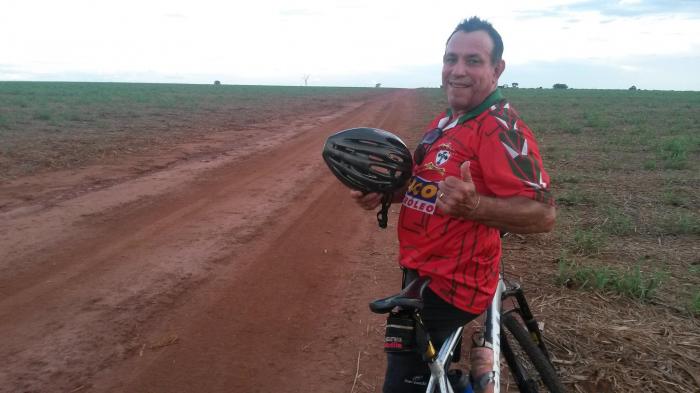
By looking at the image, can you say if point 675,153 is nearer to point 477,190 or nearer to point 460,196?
point 477,190

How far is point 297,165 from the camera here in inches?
404

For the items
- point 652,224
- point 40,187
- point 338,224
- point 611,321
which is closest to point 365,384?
point 611,321

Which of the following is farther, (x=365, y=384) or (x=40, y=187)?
(x=40, y=187)

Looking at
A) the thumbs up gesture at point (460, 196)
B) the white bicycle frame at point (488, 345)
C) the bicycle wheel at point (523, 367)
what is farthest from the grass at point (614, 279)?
the thumbs up gesture at point (460, 196)

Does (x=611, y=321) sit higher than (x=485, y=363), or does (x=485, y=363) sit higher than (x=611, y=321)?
(x=485, y=363)

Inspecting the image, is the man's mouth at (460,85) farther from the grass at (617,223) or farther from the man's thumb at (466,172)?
the grass at (617,223)

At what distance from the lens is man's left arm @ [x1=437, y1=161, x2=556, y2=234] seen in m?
1.72

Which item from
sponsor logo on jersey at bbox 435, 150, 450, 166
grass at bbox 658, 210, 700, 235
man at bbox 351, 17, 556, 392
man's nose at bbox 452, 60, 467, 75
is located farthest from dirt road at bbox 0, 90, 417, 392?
grass at bbox 658, 210, 700, 235

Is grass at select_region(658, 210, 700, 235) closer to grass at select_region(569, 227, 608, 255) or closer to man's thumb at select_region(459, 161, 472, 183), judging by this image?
grass at select_region(569, 227, 608, 255)

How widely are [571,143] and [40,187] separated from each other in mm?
12382

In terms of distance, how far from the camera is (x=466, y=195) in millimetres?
1700

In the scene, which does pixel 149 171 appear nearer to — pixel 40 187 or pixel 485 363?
pixel 40 187

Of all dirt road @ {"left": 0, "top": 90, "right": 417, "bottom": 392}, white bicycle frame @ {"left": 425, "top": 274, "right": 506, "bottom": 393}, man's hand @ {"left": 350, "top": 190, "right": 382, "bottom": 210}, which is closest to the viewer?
white bicycle frame @ {"left": 425, "top": 274, "right": 506, "bottom": 393}

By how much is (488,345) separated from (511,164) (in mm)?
862
